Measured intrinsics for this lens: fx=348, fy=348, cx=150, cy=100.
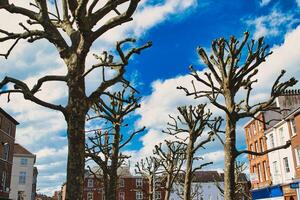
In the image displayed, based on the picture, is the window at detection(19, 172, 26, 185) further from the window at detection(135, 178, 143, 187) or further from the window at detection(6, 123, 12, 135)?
the window at detection(135, 178, 143, 187)

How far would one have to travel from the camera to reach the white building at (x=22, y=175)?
67.1m

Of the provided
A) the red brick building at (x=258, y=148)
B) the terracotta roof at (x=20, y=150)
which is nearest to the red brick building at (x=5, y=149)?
the terracotta roof at (x=20, y=150)

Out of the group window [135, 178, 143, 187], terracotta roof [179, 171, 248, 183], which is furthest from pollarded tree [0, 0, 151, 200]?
terracotta roof [179, 171, 248, 183]

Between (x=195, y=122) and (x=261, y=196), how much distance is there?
100 ft

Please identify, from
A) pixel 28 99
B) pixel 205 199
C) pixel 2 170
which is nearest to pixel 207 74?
pixel 28 99

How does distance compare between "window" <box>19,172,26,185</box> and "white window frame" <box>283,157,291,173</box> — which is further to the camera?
"window" <box>19,172,26,185</box>

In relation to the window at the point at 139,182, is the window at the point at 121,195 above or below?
below

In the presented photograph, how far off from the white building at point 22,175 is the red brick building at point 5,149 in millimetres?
22775

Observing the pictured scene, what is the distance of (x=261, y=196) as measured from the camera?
46688 mm

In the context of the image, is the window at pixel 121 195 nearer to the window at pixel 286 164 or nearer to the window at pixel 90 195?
the window at pixel 90 195

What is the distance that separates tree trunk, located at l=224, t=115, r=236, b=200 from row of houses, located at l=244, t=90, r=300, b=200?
62.0 ft

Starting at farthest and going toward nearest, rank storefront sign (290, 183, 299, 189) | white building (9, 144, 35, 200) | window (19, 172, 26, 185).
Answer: window (19, 172, 26, 185), white building (9, 144, 35, 200), storefront sign (290, 183, 299, 189)

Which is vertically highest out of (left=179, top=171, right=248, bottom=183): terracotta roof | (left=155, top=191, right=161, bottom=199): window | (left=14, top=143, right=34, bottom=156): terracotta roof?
(left=14, top=143, right=34, bottom=156): terracotta roof

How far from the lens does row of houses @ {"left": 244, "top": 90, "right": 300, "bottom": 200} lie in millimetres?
35625
